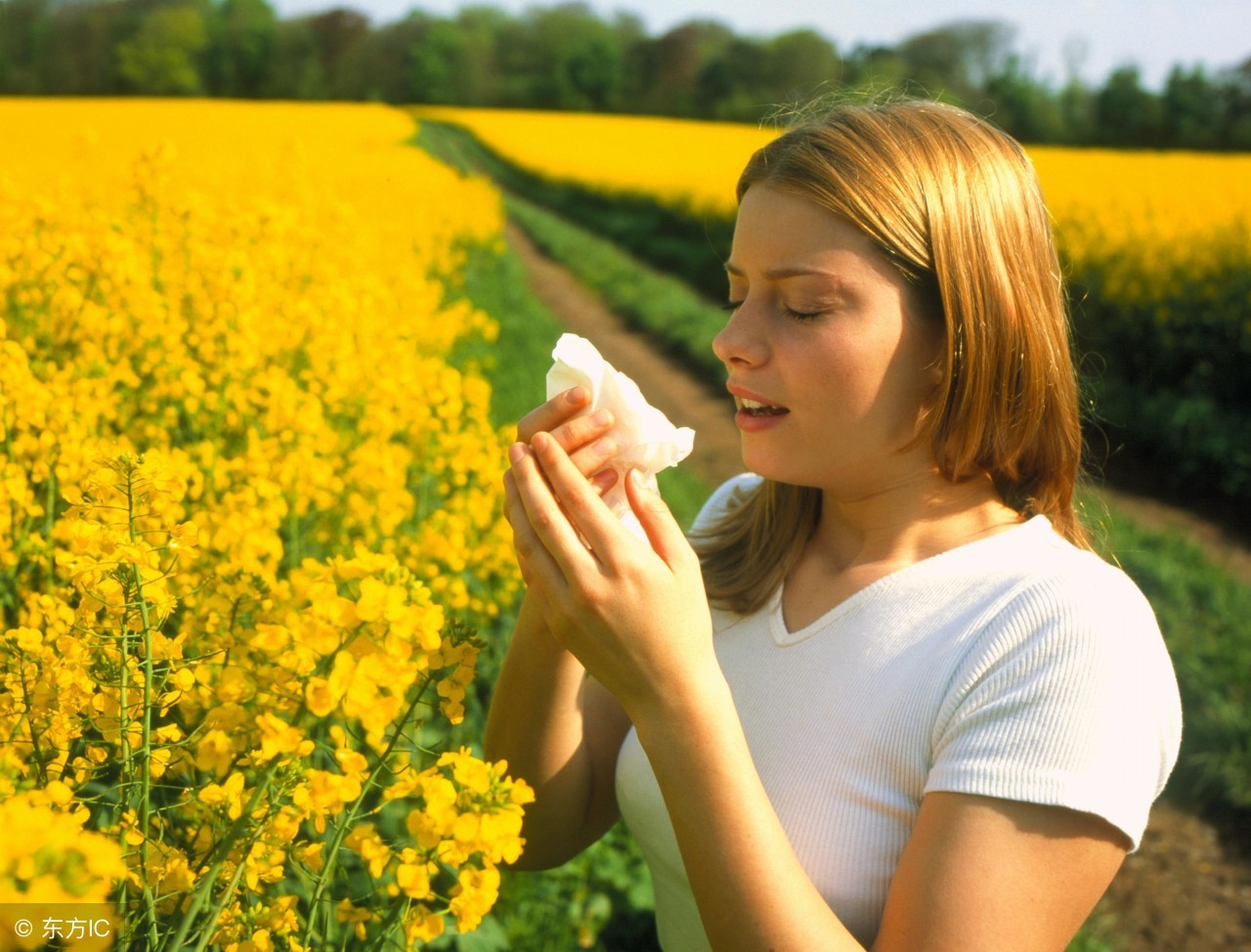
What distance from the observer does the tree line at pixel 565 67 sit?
51.6ft

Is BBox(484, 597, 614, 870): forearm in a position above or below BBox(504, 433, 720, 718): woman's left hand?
below

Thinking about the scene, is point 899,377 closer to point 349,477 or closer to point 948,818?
point 948,818

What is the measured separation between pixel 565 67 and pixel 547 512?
51.2 meters

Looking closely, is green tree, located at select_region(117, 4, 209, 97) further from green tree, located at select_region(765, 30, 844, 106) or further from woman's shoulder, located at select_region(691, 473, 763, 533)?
green tree, located at select_region(765, 30, 844, 106)

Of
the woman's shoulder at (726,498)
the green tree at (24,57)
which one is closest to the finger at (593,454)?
the woman's shoulder at (726,498)

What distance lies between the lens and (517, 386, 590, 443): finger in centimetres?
117

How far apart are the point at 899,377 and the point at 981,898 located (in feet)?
1.86

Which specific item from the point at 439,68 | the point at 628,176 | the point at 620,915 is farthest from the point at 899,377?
the point at 439,68

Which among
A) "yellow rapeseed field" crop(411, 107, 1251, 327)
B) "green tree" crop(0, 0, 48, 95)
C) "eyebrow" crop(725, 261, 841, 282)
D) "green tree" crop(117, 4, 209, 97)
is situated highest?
"green tree" crop(117, 4, 209, 97)

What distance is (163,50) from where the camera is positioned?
16.7 meters

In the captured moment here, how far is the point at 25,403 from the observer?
162 cm

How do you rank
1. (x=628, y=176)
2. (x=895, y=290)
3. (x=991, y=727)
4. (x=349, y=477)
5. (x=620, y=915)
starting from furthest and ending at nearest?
(x=628, y=176) < (x=620, y=915) < (x=349, y=477) < (x=895, y=290) < (x=991, y=727)

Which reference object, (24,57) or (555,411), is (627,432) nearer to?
(555,411)

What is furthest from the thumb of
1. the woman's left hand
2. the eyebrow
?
the eyebrow
